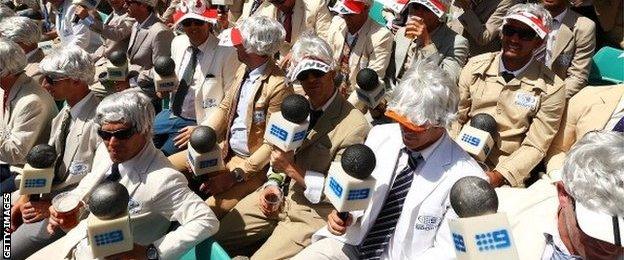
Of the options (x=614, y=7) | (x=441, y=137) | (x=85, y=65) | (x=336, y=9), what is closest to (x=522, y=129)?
(x=441, y=137)

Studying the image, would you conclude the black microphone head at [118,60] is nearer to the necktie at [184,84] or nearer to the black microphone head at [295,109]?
the necktie at [184,84]

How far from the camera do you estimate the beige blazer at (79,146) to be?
4285mm

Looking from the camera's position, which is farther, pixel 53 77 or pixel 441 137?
pixel 53 77

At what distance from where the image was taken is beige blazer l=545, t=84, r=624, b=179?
393 cm

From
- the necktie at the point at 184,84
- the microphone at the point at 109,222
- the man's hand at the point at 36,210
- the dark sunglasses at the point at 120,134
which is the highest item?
the microphone at the point at 109,222

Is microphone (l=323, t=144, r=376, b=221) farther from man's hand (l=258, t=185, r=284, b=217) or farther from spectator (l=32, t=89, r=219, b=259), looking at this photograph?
man's hand (l=258, t=185, r=284, b=217)

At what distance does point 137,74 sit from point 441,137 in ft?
13.0

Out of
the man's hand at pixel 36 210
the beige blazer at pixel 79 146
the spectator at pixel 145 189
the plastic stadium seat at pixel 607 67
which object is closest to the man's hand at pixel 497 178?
the spectator at pixel 145 189

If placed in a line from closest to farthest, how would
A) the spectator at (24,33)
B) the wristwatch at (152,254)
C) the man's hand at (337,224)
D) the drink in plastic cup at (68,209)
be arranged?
the man's hand at (337,224) → the wristwatch at (152,254) → the drink in plastic cup at (68,209) → the spectator at (24,33)

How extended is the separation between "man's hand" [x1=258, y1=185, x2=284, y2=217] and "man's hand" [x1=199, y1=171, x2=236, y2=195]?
0.38 m

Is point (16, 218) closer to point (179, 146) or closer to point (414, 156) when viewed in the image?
point (179, 146)

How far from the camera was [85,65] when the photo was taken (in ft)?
14.7

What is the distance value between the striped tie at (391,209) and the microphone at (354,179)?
1.60ft

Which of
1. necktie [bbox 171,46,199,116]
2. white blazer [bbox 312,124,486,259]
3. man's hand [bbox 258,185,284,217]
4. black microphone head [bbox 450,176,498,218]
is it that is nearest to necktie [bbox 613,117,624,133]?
white blazer [bbox 312,124,486,259]
